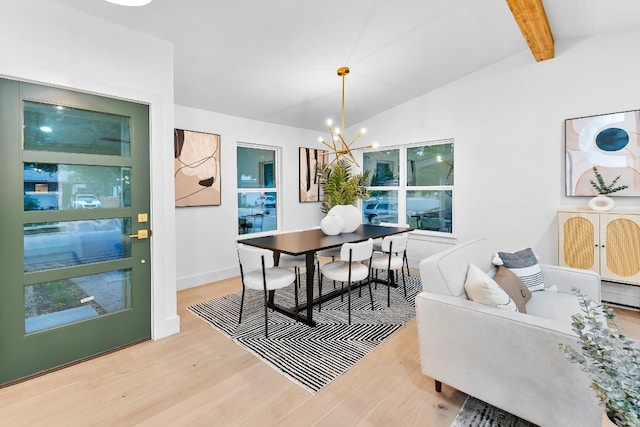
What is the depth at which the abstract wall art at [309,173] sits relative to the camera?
550 cm

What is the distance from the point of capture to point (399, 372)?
218 centimetres

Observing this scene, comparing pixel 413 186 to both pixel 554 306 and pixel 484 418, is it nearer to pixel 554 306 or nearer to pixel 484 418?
pixel 554 306

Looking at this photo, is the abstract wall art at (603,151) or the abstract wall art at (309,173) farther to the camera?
the abstract wall art at (309,173)

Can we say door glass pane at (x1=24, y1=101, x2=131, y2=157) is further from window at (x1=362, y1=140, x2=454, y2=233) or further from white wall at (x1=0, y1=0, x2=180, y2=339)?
window at (x1=362, y1=140, x2=454, y2=233)

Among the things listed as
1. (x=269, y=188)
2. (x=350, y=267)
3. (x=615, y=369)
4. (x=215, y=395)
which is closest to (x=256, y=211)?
(x=269, y=188)

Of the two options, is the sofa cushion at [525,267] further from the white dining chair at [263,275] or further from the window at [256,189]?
the window at [256,189]

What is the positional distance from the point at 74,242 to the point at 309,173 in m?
3.81

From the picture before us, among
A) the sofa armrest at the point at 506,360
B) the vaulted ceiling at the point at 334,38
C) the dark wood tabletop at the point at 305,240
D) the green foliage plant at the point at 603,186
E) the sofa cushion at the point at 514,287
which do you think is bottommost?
the sofa armrest at the point at 506,360

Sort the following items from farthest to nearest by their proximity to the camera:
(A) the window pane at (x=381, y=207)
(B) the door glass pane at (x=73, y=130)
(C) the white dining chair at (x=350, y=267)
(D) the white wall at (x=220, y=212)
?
(A) the window pane at (x=381, y=207) → (D) the white wall at (x=220, y=212) → (C) the white dining chair at (x=350, y=267) → (B) the door glass pane at (x=73, y=130)

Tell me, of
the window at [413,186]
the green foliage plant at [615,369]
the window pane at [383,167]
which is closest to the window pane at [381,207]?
→ the window at [413,186]

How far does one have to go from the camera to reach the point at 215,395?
1966 mm

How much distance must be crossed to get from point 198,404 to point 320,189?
170 inches

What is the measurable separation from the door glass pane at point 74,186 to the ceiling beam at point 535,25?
3498 mm

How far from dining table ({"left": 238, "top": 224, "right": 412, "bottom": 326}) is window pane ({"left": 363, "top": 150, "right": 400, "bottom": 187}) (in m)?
1.92
